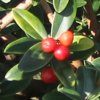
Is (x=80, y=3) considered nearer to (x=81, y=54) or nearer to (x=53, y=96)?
(x=81, y=54)

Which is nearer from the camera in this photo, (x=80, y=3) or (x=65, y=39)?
(x=65, y=39)

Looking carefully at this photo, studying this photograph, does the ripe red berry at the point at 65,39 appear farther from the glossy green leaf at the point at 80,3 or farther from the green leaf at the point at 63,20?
the glossy green leaf at the point at 80,3

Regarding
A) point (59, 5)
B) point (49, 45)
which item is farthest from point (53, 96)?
point (59, 5)

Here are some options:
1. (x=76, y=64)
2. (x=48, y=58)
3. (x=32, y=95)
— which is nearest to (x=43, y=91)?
(x=32, y=95)

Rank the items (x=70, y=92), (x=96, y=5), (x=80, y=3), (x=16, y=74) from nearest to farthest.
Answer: (x=70, y=92) < (x=16, y=74) < (x=80, y=3) < (x=96, y=5)

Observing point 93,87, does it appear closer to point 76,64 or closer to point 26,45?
point 76,64

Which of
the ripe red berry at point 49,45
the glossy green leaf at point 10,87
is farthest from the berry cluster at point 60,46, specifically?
the glossy green leaf at point 10,87
